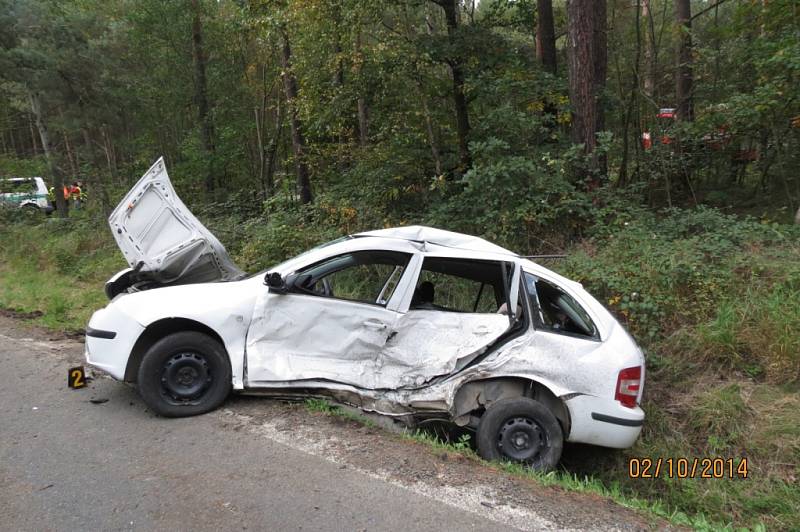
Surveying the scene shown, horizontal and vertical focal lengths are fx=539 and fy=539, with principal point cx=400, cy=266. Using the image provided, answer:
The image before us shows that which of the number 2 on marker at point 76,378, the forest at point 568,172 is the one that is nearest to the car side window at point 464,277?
the forest at point 568,172

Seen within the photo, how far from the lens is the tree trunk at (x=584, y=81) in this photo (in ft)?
28.9

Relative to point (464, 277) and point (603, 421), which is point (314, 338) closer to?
point (464, 277)

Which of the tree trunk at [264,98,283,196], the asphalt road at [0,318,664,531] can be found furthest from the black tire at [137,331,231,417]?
the tree trunk at [264,98,283,196]

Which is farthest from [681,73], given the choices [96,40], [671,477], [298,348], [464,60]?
[96,40]

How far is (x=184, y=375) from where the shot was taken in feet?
15.0

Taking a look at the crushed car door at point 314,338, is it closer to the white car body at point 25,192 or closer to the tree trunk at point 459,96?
the tree trunk at point 459,96

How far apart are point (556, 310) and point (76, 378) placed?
454cm

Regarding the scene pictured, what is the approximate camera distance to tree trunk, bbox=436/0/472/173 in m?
10.5

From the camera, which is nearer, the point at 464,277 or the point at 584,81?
the point at 464,277

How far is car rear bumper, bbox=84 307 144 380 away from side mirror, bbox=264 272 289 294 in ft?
3.61
